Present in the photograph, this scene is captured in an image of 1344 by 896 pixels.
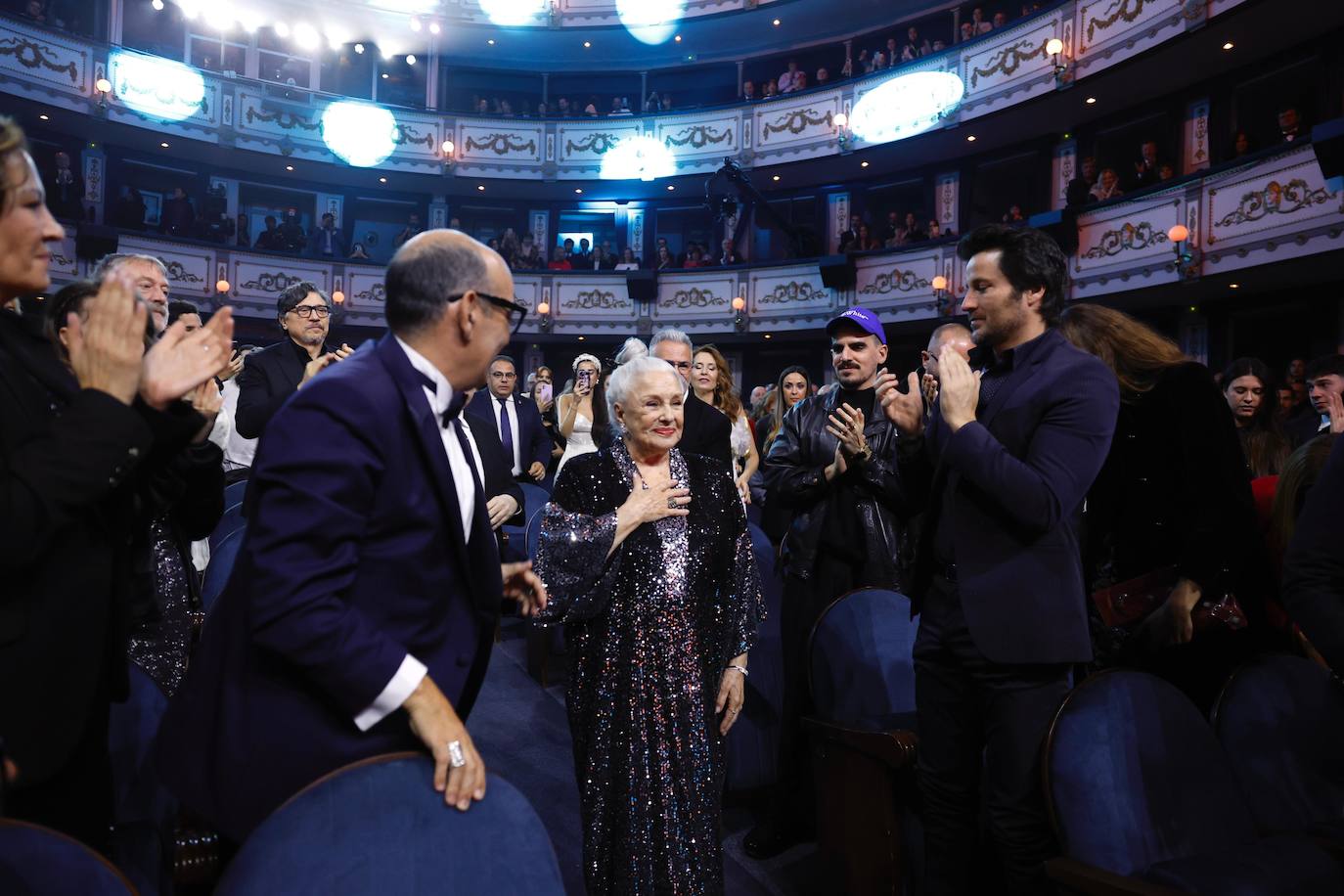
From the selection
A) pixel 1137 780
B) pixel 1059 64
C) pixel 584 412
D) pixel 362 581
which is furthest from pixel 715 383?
pixel 1059 64

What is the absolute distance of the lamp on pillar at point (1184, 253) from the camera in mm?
8867

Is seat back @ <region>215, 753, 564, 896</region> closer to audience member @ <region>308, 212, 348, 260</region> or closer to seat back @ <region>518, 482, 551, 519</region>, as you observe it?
seat back @ <region>518, 482, 551, 519</region>

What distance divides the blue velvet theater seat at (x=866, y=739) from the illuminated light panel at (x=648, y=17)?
14.1 meters

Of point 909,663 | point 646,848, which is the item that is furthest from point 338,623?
point 909,663

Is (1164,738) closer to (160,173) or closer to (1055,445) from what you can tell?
(1055,445)

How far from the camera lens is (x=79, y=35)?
11906 millimetres

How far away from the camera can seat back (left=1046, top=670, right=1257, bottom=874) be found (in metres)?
1.45

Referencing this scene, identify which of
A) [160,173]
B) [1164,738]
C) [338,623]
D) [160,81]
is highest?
[160,81]

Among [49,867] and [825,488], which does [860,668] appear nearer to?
[825,488]

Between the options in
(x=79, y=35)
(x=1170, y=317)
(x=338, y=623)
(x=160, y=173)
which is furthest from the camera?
(x=160, y=173)

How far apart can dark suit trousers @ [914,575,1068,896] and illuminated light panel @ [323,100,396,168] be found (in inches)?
574

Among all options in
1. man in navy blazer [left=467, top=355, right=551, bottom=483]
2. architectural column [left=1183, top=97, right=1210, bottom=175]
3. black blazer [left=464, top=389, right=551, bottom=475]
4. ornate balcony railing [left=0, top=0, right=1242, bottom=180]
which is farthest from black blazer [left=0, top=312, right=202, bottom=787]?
architectural column [left=1183, top=97, right=1210, bottom=175]

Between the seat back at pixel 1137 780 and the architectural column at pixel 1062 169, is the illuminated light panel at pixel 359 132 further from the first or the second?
the seat back at pixel 1137 780

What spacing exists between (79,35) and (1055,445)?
49.2 ft
